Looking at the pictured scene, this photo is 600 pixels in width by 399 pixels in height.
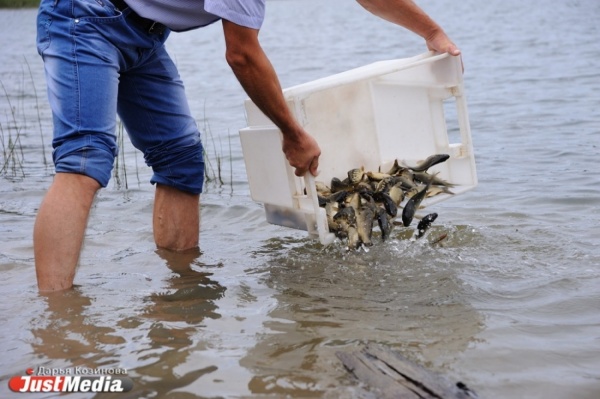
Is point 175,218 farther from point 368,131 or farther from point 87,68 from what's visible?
point 87,68

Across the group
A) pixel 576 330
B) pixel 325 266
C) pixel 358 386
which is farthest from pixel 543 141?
pixel 358 386

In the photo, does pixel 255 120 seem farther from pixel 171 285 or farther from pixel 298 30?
pixel 298 30

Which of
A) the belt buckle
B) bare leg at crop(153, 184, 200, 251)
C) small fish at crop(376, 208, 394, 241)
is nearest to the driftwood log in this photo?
small fish at crop(376, 208, 394, 241)

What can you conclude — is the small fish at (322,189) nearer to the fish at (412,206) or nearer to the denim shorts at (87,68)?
the fish at (412,206)

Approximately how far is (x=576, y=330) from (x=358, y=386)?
4.06 feet

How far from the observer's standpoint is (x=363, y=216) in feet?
14.6

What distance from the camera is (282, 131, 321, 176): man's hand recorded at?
3918mm

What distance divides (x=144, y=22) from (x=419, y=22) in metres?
1.55

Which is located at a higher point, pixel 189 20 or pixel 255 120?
pixel 189 20

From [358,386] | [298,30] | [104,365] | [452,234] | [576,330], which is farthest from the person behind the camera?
[298,30]

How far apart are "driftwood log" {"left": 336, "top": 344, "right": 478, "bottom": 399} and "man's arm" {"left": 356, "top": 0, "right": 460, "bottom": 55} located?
80.8 inches

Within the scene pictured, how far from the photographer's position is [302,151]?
3959mm

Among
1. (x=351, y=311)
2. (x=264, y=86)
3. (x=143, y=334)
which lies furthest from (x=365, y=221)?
(x=143, y=334)

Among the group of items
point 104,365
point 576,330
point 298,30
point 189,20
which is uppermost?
point 298,30
